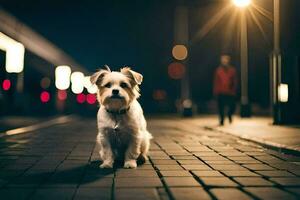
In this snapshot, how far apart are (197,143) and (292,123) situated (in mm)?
6325

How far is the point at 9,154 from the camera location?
8.09 meters

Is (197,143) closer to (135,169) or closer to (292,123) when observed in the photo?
(135,169)

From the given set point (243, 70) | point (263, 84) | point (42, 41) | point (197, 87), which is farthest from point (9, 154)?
point (197, 87)

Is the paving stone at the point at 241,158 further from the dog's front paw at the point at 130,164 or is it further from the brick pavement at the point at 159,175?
the dog's front paw at the point at 130,164

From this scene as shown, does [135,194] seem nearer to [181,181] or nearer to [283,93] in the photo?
[181,181]

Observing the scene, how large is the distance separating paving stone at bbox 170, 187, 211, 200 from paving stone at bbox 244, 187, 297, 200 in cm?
47

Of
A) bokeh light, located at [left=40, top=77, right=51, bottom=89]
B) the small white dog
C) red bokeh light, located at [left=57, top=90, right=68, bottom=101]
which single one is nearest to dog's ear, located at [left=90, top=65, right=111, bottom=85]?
the small white dog

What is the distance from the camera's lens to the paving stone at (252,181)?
5.25m

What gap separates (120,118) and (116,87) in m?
0.49

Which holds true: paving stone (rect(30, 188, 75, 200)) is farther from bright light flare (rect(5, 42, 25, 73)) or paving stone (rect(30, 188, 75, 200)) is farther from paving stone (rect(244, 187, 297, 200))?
bright light flare (rect(5, 42, 25, 73))

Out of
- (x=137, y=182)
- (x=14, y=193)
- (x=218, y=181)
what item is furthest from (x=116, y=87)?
(x=14, y=193)

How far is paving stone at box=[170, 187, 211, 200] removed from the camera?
180 inches

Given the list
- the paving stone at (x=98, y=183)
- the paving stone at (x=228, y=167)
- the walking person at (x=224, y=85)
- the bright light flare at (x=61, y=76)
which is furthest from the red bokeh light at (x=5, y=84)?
the paving stone at (x=98, y=183)

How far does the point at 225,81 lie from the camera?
617 inches
